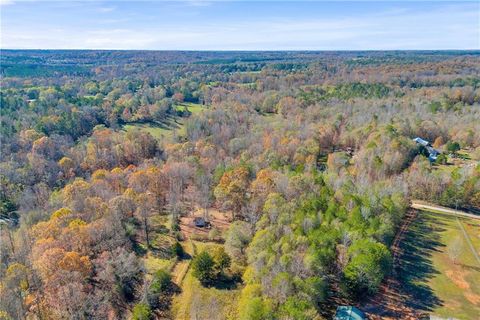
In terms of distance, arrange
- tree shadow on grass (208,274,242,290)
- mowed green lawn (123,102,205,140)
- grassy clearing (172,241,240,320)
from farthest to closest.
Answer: mowed green lawn (123,102,205,140) < tree shadow on grass (208,274,242,290) < grassy clearing (172,241,240,320)

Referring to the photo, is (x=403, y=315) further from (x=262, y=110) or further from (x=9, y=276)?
(x=262, y=110)

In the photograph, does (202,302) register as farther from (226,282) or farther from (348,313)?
(348,313)

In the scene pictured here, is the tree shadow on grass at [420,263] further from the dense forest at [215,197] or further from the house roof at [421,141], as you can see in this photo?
the house roof at [421,141]

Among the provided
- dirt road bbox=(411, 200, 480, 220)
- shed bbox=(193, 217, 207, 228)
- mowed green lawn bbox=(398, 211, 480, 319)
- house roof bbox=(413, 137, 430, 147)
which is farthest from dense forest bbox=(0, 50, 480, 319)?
house roof bbox=(413, 137, 430, 147)

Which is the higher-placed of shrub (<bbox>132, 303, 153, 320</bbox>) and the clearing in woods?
shrub (<bbox>132, 303, 153, 320</bbox>)

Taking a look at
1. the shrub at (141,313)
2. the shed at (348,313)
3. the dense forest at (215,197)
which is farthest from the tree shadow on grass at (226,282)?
the shed at (348,313)

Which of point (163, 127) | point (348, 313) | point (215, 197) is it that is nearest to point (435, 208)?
point (348, 313)

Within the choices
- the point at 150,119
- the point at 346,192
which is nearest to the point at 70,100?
the point at 150,119

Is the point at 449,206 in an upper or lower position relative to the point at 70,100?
lower

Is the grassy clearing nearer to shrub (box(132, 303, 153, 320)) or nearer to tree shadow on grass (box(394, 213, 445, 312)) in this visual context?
shrub (box(132, 303, 153, 320))
